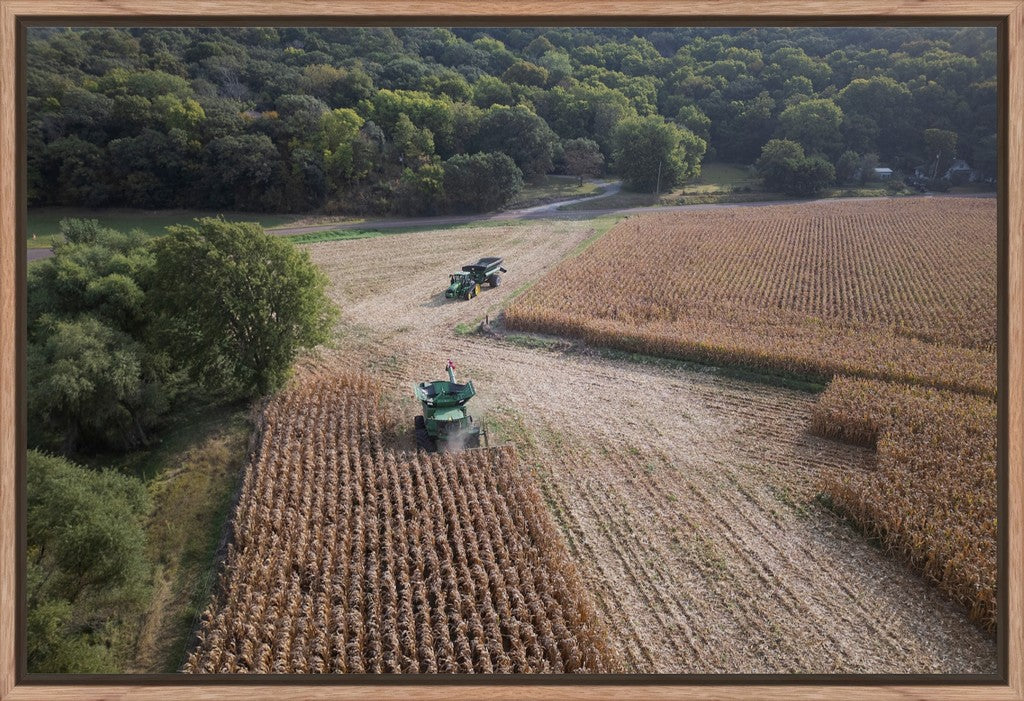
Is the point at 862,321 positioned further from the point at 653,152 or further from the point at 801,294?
the point at 653,152

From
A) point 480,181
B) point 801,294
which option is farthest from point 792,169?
point 480,181

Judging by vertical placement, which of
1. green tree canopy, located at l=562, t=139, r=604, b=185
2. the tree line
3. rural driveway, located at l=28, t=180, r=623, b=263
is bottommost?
the tree line

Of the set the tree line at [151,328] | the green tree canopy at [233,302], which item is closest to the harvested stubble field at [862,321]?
the green tree canopy at [233,302]

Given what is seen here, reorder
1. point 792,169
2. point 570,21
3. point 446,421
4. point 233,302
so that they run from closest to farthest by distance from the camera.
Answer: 1. point 570,21
2. point 446,421
3. point 233,302
4. point 792,169

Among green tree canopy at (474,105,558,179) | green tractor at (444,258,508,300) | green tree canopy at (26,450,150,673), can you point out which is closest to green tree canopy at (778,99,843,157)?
green tree canopy at (474,105,558,179)

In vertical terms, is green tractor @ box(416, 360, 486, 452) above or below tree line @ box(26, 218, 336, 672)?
below

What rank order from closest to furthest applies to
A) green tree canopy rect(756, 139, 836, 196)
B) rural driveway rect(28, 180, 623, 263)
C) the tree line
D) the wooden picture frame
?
1. the wooden picture frame
2. the tree line
3. rural driveway rect(28, 180, 623, 263)
4. green tree canopy rect(756, 139, 836, 196)

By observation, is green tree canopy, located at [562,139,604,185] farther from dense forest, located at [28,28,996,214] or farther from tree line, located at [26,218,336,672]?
tree line, located at [26,218,336,672]
